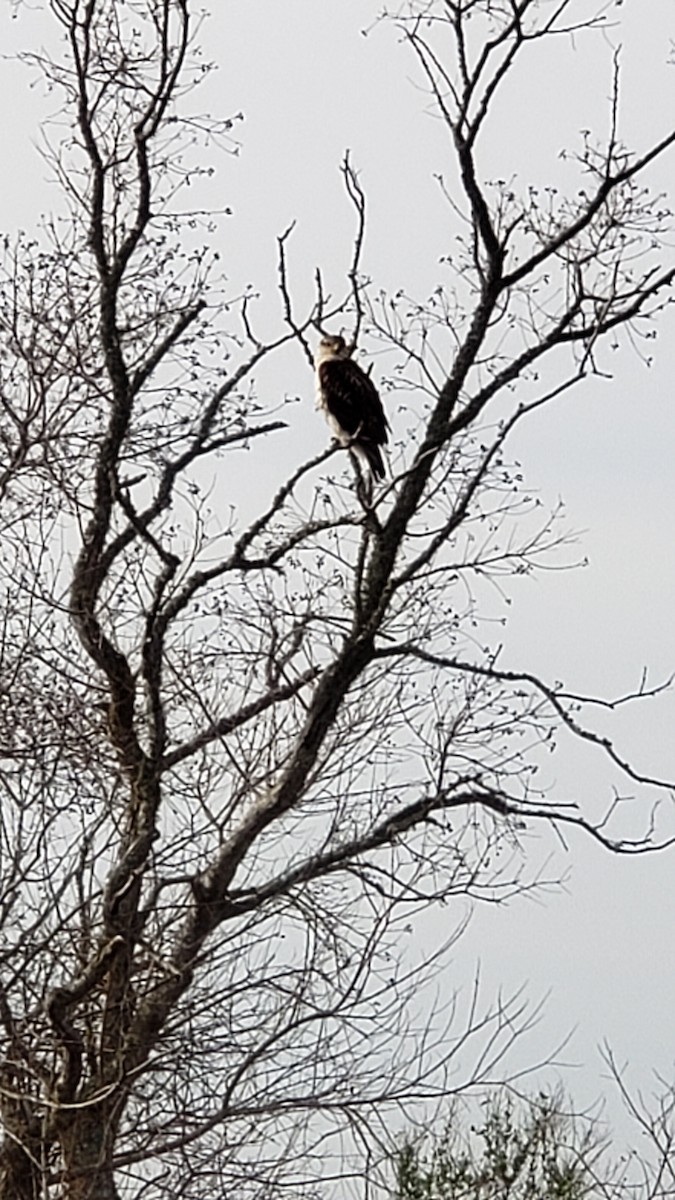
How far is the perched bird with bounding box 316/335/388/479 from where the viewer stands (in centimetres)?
913

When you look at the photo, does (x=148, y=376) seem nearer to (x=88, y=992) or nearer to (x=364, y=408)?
(x=364, y=408)

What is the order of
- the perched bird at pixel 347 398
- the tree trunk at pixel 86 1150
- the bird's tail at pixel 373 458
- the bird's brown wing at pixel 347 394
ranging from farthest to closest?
the bird's brown wing at pixel 347 394 < the perched bird at pixel 347 398 < the bird's tail at pixel 373 458 < the tree trunk at pixel 86 1150

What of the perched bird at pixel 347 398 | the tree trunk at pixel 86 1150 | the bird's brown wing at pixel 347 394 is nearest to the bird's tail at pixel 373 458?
the perched bird at pixel 347 398

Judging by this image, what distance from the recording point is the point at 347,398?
938cm

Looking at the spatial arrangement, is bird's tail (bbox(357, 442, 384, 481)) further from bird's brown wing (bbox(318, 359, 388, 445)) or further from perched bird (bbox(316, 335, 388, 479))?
bird's brown wing (bbox(318, 359, 388, 445))

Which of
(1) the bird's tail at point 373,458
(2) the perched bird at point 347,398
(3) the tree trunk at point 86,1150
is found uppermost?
(2) the perched bird at point 347,398

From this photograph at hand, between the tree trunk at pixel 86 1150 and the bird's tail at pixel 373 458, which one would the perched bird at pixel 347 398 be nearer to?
the bird's tail at pixel 373 458

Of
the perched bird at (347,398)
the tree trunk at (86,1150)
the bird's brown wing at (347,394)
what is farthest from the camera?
the bird's brown wing at (347,394)

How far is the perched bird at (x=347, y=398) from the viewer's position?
913 cm

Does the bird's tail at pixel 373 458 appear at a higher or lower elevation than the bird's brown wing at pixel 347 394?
lower

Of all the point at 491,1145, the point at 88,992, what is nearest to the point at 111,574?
the point at 88,992

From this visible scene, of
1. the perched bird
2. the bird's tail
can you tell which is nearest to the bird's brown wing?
the perched bird

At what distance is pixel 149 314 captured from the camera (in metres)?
9.38

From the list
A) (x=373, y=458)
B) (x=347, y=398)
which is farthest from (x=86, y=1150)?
(x=347, y=398)
